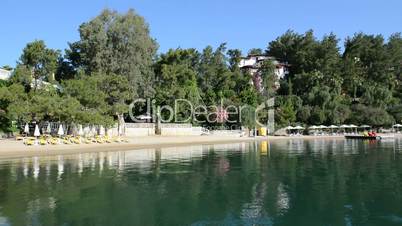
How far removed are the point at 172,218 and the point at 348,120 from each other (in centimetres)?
7623

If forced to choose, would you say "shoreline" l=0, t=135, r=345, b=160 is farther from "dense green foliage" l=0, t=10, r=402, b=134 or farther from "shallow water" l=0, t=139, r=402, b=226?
"shallow water" l=0, t=139, r=402, b=226

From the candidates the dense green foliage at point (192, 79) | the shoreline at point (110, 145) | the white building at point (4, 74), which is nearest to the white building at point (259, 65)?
the dense green foliage at point (192, 79)

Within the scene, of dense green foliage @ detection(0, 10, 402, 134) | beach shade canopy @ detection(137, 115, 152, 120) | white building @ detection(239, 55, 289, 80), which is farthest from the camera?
white building @ detection(239, 55, 289, 80)

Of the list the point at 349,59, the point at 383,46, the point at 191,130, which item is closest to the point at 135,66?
the point at 191,130

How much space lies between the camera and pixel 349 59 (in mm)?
91812

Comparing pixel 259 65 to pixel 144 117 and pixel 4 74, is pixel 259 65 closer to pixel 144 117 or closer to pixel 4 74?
pixel 144 117

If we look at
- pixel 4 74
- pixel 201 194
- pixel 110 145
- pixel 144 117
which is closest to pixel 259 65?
pixel 144 117

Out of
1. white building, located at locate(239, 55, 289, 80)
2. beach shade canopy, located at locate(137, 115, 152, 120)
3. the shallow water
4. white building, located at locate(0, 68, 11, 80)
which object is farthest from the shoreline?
white building, located at locate(239, 55, 289, 80)

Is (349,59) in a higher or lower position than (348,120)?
higher

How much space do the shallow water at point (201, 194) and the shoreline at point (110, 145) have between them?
7.16 m

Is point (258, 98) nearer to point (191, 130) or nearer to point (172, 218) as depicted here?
point (191, 130)

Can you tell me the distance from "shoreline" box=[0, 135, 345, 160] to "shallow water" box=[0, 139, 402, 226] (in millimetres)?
7163

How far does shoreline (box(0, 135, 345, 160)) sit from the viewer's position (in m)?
36.5

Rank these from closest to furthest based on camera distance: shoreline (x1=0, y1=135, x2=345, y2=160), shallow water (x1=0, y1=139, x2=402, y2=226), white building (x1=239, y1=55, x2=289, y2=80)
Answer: shallow water (x1=0, y1=139, x2=402, y2=226)
shoreline (x1=0, y1=135, x2=345, y2=160)
white building (x1=239, y1=55, x2=289, y2=80)
